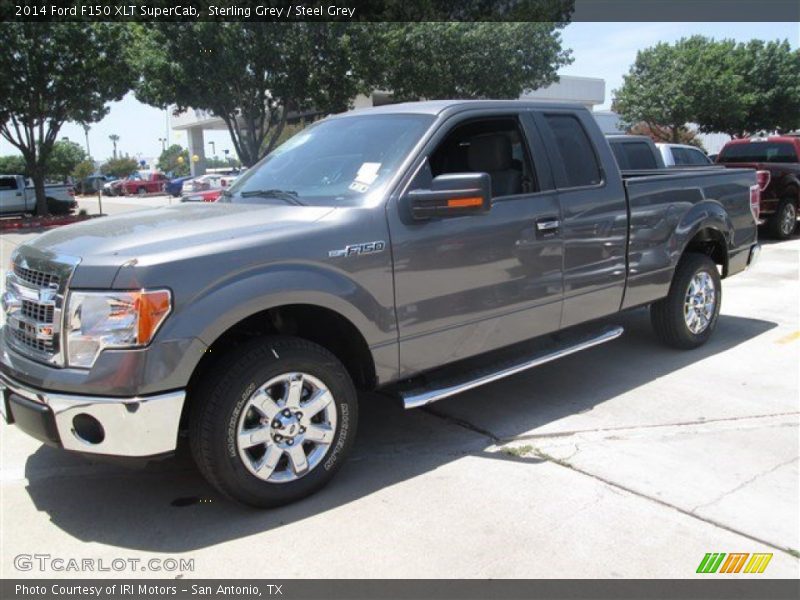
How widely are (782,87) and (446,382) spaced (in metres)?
33.2

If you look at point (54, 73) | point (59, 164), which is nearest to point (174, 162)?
point (59, 164)

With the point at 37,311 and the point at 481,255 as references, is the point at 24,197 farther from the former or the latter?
the point at 481,255

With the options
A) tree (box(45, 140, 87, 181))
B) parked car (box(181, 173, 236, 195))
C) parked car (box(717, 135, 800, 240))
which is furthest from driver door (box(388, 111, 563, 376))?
tree (box(45, 140, 87, 181))

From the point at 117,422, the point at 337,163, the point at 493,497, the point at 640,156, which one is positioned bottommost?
the point at 493,497

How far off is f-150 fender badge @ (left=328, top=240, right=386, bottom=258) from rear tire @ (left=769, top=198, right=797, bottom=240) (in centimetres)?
1203

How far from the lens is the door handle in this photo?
4262 millimetres

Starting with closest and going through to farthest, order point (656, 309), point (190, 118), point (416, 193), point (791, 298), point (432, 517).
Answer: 1. point (432, 517)
2. point (416, 193)
3. point (656, 309)
4. point (791, 298)
5. point (190, 118)

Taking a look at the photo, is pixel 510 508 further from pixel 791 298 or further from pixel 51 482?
pixel 791 298

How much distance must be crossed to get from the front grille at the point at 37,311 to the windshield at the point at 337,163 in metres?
1.34

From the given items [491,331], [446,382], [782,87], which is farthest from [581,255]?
[782,87]

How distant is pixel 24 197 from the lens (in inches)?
1021

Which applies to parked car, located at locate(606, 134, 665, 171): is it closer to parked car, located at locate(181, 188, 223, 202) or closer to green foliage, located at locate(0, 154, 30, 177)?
parked car, located at locate(181, 188, 223, 202)

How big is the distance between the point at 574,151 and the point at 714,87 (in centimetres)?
2687

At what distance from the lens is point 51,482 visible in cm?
378
